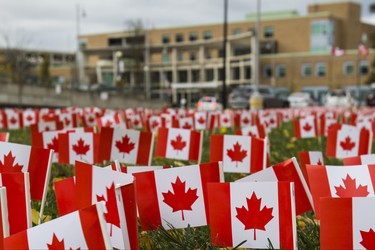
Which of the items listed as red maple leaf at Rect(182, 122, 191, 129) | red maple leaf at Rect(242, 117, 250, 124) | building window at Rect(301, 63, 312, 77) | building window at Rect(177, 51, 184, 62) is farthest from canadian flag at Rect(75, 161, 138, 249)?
building window at Rect(177, 51, 184, 62)

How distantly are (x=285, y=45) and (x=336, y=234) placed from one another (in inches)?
3319

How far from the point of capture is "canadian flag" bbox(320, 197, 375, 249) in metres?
2.58

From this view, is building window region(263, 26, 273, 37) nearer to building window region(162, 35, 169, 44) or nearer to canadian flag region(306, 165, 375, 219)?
building window region(162, 35, 169, 44)

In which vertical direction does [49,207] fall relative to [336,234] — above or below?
below

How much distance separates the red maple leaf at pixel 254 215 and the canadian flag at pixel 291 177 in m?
0.31

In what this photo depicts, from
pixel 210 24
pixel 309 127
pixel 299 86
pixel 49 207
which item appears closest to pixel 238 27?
pixel 210 24

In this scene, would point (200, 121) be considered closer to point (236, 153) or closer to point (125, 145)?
point (125, 145)

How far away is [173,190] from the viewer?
3441mm

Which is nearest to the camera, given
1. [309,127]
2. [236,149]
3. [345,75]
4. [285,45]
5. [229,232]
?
[229,232]

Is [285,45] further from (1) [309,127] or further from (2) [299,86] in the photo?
(1) [309,127]

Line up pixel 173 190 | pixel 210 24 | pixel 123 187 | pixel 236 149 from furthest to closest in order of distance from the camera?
pixel 210 24 → pixel 236 149 → pixel 173 190 → pixel 123 187

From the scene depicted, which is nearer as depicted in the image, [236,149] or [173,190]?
[173,190]

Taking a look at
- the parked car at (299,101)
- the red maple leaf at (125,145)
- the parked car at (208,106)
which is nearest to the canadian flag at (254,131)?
the red maple leaf at (125,145)

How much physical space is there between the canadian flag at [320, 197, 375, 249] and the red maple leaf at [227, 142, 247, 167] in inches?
120
